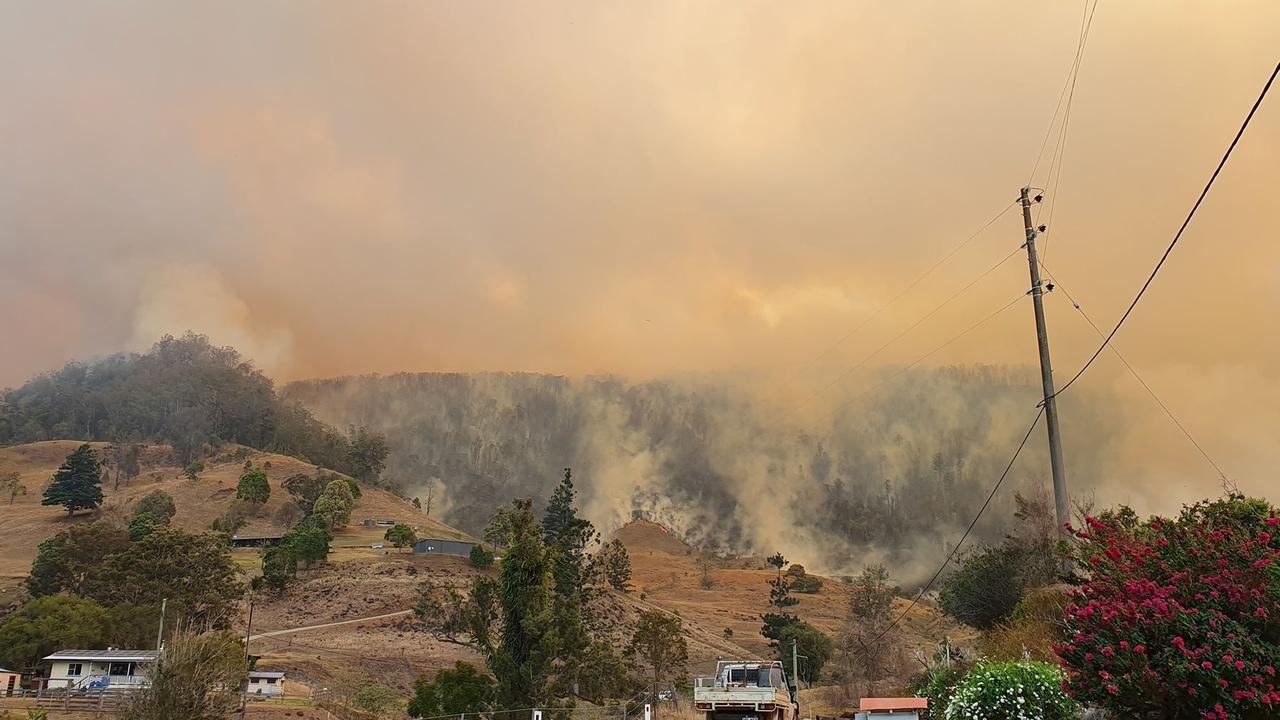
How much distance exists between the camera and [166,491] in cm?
14275

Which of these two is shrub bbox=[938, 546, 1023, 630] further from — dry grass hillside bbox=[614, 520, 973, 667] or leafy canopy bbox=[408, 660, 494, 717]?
dry grass hillside bbox=[614, 520, 973, 667]

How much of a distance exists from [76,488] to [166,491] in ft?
44.9

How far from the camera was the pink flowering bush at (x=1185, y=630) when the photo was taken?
517 inches

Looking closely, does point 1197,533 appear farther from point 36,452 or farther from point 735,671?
point 36,452

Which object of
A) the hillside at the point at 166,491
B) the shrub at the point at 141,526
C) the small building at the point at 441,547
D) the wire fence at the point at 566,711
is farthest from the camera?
the hillside at the point at 166,491

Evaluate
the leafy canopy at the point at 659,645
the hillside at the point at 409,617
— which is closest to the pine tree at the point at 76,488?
the hillside at the point at 409,617

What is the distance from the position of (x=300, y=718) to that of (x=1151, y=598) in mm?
37499

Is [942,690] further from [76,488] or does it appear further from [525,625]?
[76,488]

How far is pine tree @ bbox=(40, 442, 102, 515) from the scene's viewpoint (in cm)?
13138

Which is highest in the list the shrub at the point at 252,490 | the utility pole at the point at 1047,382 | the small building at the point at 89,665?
the shrub at the point at 252,490

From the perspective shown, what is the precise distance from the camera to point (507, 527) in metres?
121

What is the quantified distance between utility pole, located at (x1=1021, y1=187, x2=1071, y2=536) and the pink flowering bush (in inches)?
430

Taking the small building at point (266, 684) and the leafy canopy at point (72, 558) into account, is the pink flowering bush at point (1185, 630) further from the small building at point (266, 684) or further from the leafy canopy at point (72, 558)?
the leafy canopy at point (72, 558)

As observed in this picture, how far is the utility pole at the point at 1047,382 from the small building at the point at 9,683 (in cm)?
5282
